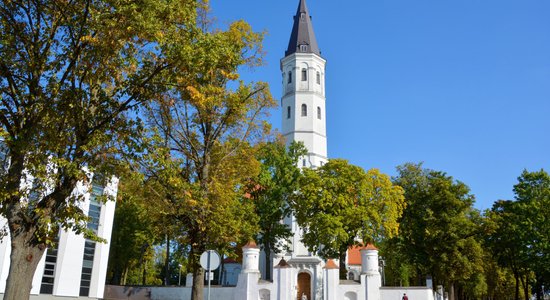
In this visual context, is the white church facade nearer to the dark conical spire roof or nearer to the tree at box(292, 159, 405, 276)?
the dark conical spire roof

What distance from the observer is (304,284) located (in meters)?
37.2

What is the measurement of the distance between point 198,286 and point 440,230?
25248mm

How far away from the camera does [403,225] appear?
126 feet

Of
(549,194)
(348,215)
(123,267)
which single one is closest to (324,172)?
(348,215)

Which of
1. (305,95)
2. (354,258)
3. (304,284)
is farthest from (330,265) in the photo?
(354,258)

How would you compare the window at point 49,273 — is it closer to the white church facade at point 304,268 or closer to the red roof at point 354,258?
the white church facade at point 304,268

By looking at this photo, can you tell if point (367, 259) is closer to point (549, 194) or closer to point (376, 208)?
point (376, 208)

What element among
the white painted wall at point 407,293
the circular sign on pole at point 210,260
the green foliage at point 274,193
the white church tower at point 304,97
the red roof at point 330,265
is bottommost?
the white painted wall at point 407,293

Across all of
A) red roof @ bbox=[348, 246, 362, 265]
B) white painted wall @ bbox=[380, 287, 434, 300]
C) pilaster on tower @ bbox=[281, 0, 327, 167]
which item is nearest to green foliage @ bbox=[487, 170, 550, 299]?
white painted wall @ bbox=[380, 287, 434, 300]

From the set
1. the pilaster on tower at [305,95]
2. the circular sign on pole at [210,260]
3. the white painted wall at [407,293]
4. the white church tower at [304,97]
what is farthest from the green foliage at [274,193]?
the circular sign on pole at [210,260]

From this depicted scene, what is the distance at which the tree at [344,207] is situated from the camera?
33656 millimetres

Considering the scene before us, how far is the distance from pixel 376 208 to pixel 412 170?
889 cm

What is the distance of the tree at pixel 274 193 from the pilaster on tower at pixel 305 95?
10.5 m

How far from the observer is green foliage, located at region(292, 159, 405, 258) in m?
33.7
